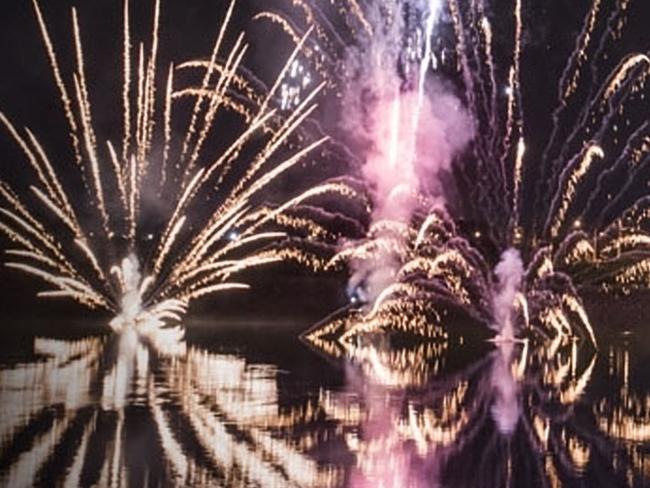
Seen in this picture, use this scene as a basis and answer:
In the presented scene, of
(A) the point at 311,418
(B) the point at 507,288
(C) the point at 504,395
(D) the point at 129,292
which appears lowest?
(A) the point at 311,418

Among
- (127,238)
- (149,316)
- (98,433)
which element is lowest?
(98,433)

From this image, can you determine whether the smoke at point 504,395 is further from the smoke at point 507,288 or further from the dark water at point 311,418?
the smoke at point 507,288

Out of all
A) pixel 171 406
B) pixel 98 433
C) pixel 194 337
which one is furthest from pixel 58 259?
Result: pixel 98 433

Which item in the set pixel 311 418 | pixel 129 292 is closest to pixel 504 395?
pixel 311 418

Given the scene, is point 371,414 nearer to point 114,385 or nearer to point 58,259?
point 114,385

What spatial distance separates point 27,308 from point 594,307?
65.7 ft

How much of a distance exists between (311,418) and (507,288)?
825 inches

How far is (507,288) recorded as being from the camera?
36375 mm

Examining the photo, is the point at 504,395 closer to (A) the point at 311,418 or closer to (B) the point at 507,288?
(A) the point at 311,418

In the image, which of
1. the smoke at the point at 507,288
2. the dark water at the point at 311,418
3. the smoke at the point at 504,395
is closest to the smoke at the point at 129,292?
the dark water at the point at 311,418

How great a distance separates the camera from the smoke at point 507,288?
117 feet

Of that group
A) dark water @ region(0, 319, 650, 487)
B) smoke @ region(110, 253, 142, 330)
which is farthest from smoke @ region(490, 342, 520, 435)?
smoke @ region(110, 253, 142, 330)

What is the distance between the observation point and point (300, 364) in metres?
24.5

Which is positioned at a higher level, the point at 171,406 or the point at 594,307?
the point at 594,307
